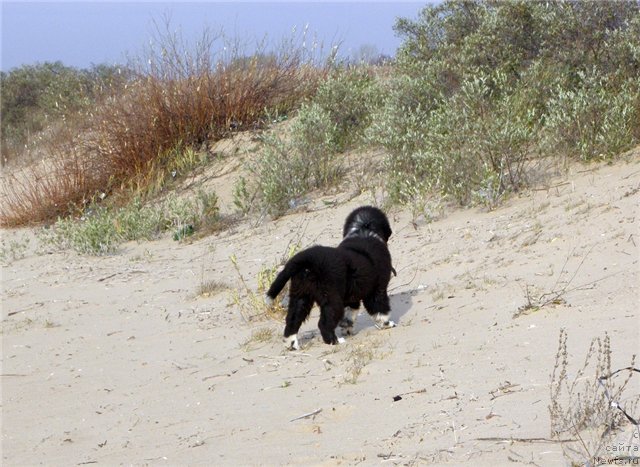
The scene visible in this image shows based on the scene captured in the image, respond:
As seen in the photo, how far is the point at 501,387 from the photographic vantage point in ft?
16.3

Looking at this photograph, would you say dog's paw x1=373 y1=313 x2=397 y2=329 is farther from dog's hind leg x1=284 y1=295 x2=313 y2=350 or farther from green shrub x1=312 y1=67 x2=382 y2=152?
green shrub x1=312 y1=67 x2=382 y2=152

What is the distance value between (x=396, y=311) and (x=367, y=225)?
2.44 ft

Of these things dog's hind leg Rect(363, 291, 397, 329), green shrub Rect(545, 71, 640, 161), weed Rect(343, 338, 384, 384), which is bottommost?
weed Rect(343, 338, 384, 384)

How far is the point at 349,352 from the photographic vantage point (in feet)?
21.1

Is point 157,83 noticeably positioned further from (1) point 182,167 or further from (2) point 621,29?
(2) point 621,29

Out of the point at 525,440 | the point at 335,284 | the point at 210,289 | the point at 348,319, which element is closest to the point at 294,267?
the point at 335,284

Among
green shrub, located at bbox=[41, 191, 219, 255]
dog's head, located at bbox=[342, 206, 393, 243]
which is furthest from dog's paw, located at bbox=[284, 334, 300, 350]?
green shrub, located at bbox=[41, 191, 219, 255]

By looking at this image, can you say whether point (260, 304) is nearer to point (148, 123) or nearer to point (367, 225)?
point (367, 225)

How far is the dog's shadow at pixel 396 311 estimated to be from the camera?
7.20 metres

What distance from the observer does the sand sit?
478 centimetres

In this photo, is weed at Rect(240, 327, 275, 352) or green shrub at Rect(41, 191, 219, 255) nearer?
weed at Rect(240, 327, 275, 352)

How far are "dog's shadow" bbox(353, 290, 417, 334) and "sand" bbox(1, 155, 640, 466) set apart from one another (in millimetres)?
45

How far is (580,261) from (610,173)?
2.54 metres

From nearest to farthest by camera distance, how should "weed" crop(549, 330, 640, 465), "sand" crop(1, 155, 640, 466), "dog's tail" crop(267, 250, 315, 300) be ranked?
"weed" crop(549, 330, 640, 465), "sand" crop(1, 155, 640, 466), "dog's tail" crop(267, 250, 315, 300)
